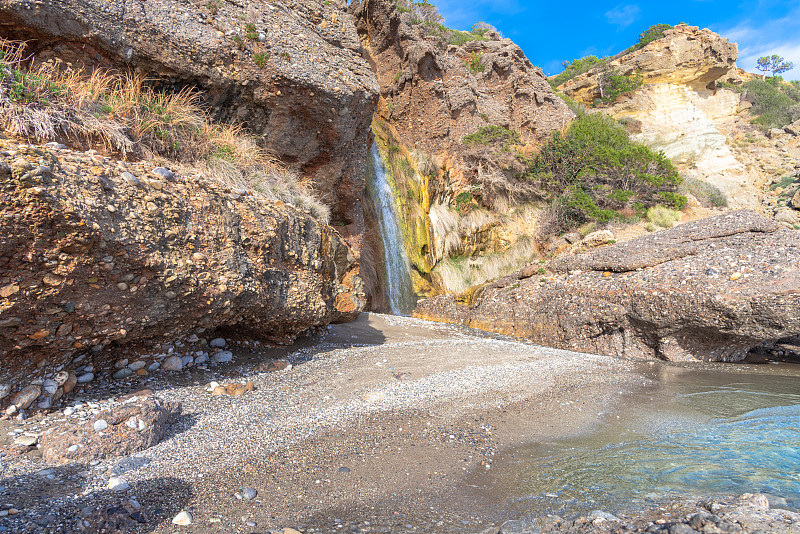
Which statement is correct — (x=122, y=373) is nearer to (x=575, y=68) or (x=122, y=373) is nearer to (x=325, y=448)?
(x=325, y=448)

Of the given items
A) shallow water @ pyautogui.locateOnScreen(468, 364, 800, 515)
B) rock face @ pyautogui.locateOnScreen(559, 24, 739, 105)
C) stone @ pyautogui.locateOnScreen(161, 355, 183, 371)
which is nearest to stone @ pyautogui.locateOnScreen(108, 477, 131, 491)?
stone @ pyautogui.locateOnScreen(161, 355, 183, 371)

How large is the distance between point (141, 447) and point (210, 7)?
6.74m

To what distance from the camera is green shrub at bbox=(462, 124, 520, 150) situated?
17.0m

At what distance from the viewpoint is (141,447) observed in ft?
10.2

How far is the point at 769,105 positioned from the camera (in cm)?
2655

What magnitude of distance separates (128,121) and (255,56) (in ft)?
8.55

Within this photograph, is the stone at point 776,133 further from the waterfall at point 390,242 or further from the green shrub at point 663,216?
the waterfall at point 390,242

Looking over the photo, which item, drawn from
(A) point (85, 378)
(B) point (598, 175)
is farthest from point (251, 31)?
(B) point (598, 175)

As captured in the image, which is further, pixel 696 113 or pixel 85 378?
pixel 696 113

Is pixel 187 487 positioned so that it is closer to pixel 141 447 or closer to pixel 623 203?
pixel 141 447

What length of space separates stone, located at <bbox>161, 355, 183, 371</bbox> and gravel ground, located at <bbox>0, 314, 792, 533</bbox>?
0.12 meters

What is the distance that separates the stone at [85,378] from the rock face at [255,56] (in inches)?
167

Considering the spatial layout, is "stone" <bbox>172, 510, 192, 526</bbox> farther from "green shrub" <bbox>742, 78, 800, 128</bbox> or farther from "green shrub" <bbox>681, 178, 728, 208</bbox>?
"green shrub" <bbox>742, 78, 800, 128</bbox>

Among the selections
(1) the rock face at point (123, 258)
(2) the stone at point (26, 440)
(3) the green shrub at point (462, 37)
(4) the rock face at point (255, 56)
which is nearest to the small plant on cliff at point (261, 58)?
(4) the rock face at point (255, 56)
